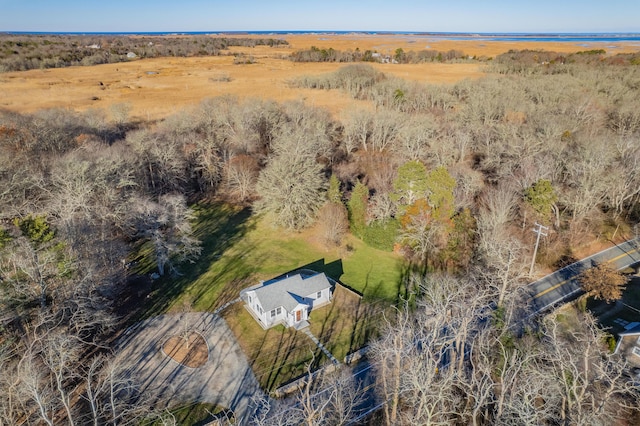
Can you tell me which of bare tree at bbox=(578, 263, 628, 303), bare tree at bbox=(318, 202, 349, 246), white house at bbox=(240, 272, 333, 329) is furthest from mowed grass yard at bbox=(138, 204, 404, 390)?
bare tree at bbox=(578, 263, 628, 303)

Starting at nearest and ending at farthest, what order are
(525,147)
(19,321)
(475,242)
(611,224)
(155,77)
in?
(19,321), (475,242), (611,224), (525,147), (155,77)

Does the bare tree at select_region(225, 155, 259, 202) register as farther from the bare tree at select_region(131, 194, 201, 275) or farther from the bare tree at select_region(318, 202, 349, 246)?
the bare tree at select_region(318, 202, 349, 246)

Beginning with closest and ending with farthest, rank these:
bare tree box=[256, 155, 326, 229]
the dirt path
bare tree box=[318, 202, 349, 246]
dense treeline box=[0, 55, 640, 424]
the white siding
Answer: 1. dense treeline box=[0, 55, 640, 424]
2. the dirt path
3. the white siding
4. bare tree box=[318, 202, 349, 246]
5. bare tree box=[256, 155, 326, 229]

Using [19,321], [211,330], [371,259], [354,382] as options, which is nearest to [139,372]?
[211,330]

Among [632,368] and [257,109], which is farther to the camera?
[257,109]

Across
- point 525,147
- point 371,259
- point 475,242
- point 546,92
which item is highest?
point 546,92

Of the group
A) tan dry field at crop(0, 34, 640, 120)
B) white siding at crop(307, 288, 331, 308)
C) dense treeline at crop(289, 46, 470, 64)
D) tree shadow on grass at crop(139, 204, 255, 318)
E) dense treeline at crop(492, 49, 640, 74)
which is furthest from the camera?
dense treeline at crop(289, 46, 470, 64)

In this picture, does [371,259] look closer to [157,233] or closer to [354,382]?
[354,382]
